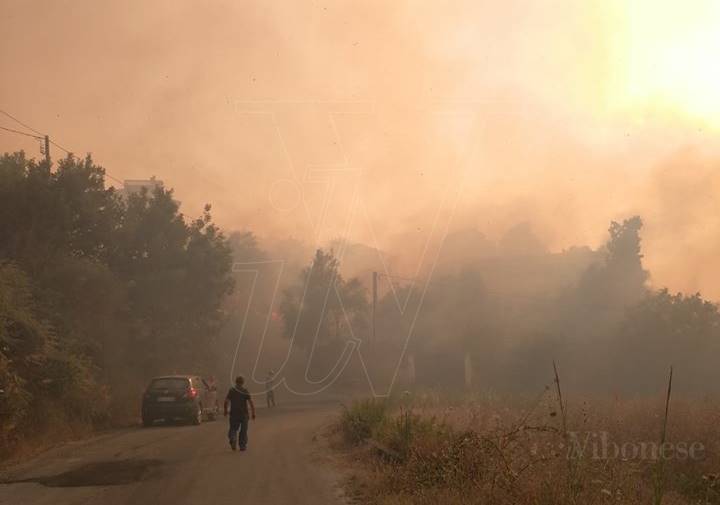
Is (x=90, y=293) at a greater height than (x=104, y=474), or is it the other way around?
(x=90, y=293)

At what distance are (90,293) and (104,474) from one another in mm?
15904

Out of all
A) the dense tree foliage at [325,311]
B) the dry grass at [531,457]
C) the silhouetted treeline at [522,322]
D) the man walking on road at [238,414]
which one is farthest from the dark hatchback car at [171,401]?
the dense tree foliage at [325,311]

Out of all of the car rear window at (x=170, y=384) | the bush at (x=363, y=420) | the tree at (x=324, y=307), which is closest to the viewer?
the bush at (x=363, y=420)

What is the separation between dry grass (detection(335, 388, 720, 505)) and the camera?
8164 mm

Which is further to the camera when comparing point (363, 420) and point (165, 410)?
point (165, 410)

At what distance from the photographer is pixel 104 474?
13055 millimetres

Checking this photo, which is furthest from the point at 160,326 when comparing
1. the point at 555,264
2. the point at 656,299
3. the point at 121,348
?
the point at 555,264

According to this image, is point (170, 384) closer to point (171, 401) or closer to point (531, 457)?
point (171, 401)

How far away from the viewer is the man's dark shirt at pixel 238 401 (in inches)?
653

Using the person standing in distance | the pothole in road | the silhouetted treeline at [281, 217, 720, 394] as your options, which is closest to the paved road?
the pothole in road

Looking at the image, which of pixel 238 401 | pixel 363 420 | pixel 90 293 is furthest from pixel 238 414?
pixel 90 293

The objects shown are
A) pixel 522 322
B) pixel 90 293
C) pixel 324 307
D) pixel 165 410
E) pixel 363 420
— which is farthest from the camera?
pixel 324 307

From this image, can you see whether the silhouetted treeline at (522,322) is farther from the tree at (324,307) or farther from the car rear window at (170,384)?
the car rear window at (170,384)

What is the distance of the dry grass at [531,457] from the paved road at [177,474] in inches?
36.6
